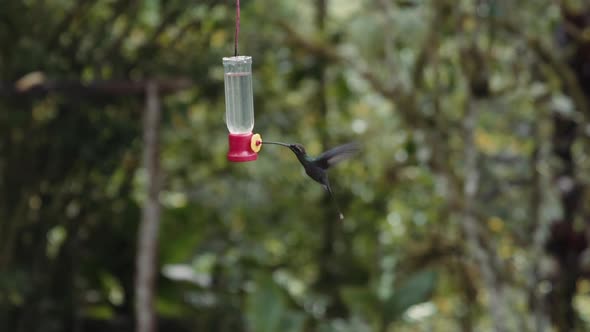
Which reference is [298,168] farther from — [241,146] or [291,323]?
[241,146]

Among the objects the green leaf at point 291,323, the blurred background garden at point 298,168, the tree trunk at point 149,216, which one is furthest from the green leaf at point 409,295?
the tree trunk at point 149,216

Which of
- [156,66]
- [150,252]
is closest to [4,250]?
[150,252]

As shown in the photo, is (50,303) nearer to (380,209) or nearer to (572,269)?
(380,209)

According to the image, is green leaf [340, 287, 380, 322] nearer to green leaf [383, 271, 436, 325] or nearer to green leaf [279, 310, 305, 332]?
green leaf [383, 271, 436, 325]

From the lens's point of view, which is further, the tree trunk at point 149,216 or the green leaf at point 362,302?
the green leaf at point 362,302

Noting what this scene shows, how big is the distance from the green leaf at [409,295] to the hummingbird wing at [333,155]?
1.80 meters

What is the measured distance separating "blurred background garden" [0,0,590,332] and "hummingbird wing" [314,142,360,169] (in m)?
1.26

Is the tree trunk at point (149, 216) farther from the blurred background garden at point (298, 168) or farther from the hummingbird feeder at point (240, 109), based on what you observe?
the hummingbird feeder at point (240, 109)

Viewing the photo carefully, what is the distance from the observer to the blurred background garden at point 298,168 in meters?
2.83

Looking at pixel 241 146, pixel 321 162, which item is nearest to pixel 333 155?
pixel 321 162

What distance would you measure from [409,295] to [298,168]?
0.73 m

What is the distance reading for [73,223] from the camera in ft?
11.1

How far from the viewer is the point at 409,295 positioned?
317cm

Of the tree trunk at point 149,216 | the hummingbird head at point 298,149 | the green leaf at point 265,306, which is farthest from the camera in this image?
the green leaf at point 265,306
